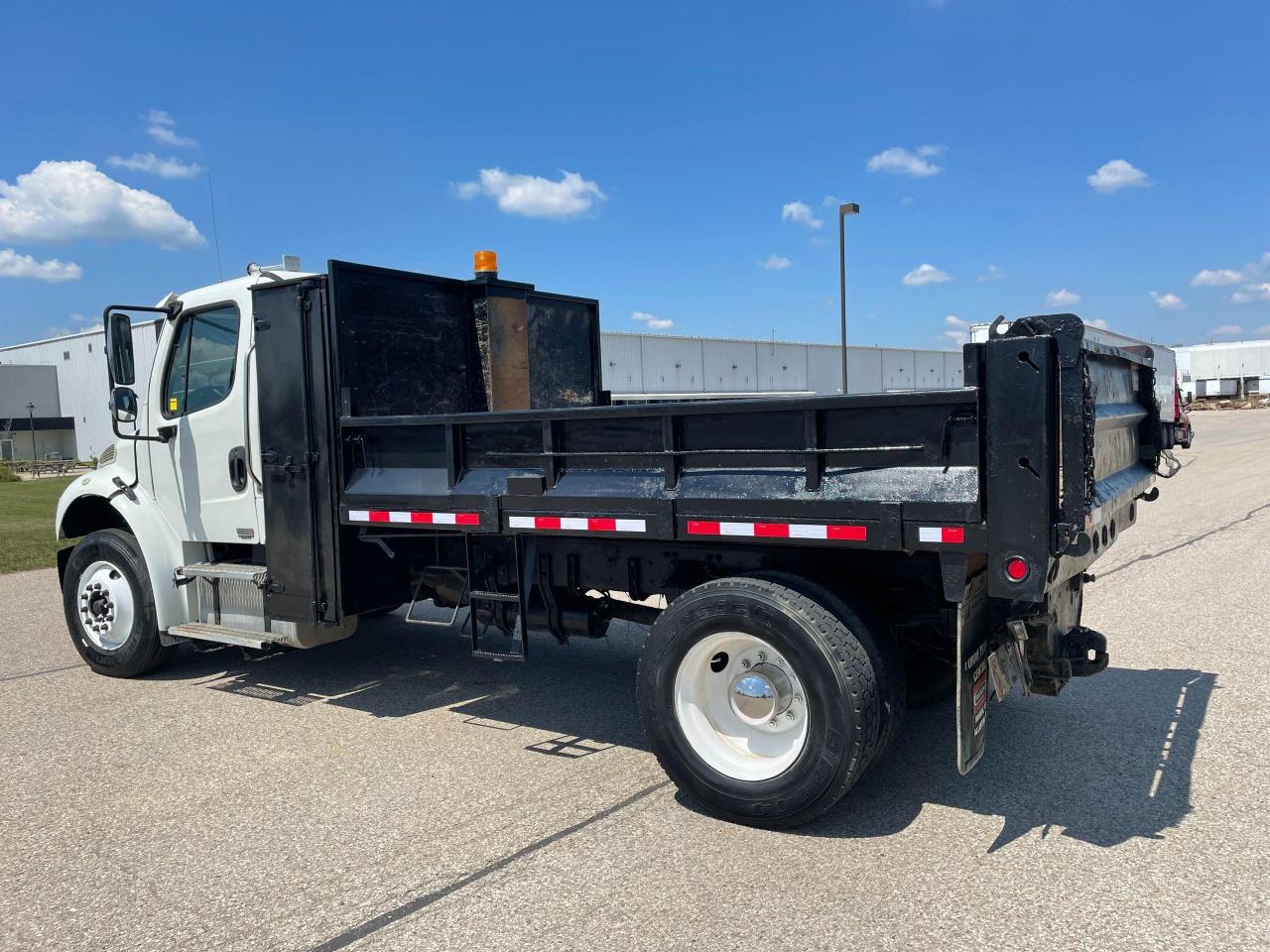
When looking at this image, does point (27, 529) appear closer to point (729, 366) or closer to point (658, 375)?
point (658, 375)

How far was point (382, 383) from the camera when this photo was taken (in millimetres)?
5605

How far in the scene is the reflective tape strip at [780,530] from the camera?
3.68m

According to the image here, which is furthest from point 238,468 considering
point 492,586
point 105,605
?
point 492,586

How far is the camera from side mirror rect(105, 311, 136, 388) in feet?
18.6

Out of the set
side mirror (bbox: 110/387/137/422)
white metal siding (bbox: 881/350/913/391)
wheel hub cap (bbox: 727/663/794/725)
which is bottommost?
wheel hub cap (bbox: 727/663/794/725)

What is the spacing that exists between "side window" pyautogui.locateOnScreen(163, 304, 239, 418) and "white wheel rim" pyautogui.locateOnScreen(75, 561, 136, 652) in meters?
1.25

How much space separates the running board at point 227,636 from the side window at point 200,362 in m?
1.40

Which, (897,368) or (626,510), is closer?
(626,510)

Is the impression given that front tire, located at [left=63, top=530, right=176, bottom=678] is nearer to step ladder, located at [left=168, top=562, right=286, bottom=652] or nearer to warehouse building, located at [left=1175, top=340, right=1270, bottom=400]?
step ladder, located at [left=168, top=562, right=286, bottom=652]

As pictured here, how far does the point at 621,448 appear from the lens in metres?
4.32

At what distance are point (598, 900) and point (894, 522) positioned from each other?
175 centimetres

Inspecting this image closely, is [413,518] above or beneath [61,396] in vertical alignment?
beneath

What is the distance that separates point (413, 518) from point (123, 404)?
2.50 meters

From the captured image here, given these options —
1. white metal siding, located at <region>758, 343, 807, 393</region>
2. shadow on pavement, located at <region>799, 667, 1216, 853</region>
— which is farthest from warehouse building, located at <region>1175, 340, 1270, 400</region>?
shadow on pavement, located at <region>799, 667, 1216, 853</region>
